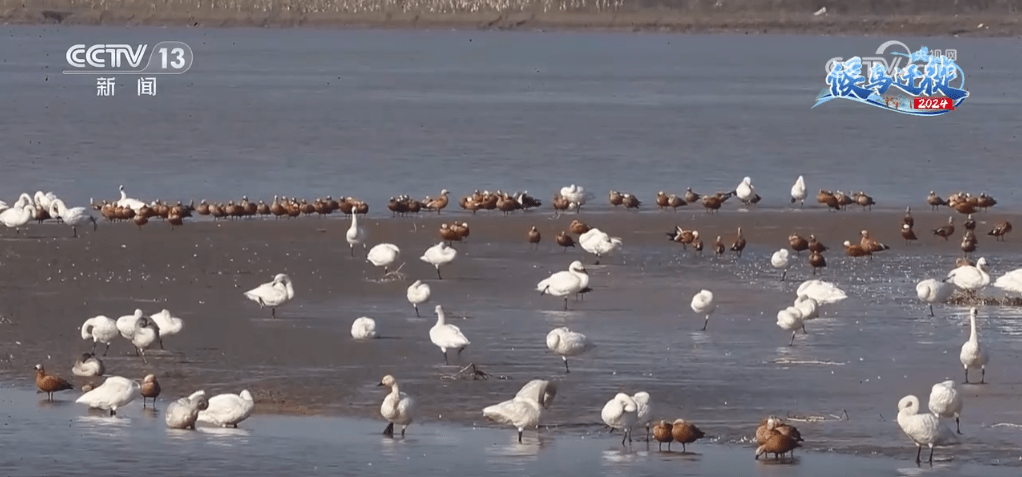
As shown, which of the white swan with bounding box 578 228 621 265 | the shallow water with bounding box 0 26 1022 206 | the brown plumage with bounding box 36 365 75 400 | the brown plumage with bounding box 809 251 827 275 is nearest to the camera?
the brown plumage with bounding box 36 365 75 400

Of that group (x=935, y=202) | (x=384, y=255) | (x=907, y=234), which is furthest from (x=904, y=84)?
(x=384, y=255)

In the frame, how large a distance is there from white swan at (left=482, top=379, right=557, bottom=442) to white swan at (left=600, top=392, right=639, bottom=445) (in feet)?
2.00

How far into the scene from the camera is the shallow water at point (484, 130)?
140 feet

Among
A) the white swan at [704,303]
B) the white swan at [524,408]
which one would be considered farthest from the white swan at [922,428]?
the white swan at [704,303]

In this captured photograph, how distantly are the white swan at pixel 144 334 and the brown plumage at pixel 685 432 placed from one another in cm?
591

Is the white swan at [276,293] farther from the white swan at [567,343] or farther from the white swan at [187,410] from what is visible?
the white swan at [187,410]

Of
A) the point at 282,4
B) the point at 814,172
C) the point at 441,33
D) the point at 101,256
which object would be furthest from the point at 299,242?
the point at 441,33

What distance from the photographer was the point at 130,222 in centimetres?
3086

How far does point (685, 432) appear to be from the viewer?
14.9 metres

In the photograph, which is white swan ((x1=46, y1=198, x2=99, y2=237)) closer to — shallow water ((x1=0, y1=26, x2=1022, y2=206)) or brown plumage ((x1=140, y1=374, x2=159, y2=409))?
shallow water ((x1=0, y1=26, x2=1022, y2=206))

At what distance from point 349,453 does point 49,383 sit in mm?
3475

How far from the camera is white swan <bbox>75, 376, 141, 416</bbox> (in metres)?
15.9

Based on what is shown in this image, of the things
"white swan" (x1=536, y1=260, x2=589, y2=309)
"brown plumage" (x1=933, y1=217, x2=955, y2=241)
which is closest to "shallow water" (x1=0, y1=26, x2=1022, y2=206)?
"brown plumage" (x1=933, y1=217, x2=955, y2=241)

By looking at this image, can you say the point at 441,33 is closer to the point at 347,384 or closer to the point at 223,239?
the point at 223,239
